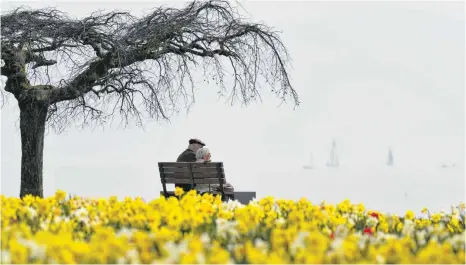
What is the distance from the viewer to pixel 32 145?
13.6 metres

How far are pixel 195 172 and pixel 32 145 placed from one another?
3498 millimetres

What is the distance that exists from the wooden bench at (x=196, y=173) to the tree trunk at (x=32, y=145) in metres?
2.62

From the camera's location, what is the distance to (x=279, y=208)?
7.43m

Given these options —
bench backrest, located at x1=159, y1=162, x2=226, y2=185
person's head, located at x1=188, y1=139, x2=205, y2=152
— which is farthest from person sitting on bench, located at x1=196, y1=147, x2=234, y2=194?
person's head, located at x1=188, y1=139, x2=205, y2=152

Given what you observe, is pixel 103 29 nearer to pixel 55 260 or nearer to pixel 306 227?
pixel 306 227

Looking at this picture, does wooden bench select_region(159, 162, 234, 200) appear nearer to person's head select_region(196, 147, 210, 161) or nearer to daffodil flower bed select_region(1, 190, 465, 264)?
person's head select_region(196, 147, 210, 161)

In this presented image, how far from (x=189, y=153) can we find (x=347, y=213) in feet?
18.5

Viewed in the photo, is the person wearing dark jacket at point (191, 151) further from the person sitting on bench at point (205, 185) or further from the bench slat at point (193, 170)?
the bench slat at point (193, 170)

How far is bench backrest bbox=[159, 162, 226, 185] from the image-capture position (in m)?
11.7

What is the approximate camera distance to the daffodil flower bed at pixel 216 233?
420cm

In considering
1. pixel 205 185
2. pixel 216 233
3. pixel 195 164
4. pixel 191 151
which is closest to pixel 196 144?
pixel 191 151

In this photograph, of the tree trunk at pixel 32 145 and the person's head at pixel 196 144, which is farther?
the tree trunk at pixel 32 145

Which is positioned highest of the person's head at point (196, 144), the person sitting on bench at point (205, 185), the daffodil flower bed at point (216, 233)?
the person's head at point (196, 144)

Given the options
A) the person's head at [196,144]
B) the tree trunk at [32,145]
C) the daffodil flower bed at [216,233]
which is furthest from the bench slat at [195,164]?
the daffodil flower bed at [216,233]
